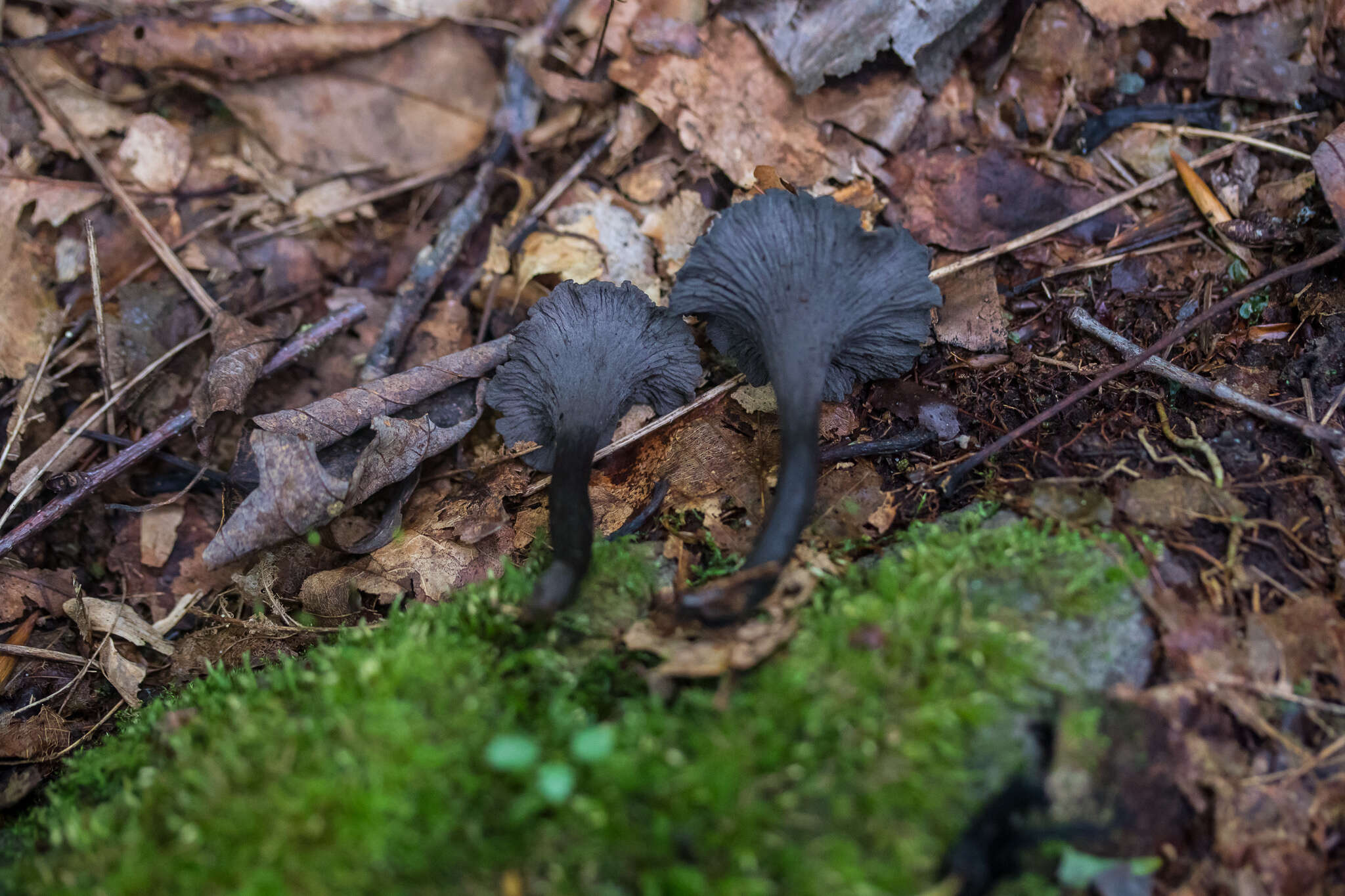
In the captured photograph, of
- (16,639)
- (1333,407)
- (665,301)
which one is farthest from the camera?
(665,301)

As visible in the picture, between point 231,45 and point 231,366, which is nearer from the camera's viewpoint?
point 231,366

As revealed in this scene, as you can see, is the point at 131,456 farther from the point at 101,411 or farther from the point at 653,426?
the point at 653,426

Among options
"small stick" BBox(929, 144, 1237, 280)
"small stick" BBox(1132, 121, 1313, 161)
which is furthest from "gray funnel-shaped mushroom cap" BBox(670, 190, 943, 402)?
"small stick" BBox(1132, 121, 1313, 161)

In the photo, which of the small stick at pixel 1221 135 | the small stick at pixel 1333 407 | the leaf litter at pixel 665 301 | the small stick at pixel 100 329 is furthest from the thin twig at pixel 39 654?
the small stick at pixel 1221 135

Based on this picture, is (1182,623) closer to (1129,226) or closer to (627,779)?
(627,779)

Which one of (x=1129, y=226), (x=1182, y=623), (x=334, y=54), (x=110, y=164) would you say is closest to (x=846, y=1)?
(x=1129, y=226)

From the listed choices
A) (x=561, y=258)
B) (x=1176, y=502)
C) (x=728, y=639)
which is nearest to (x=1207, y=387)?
(x=1176, y=502)
